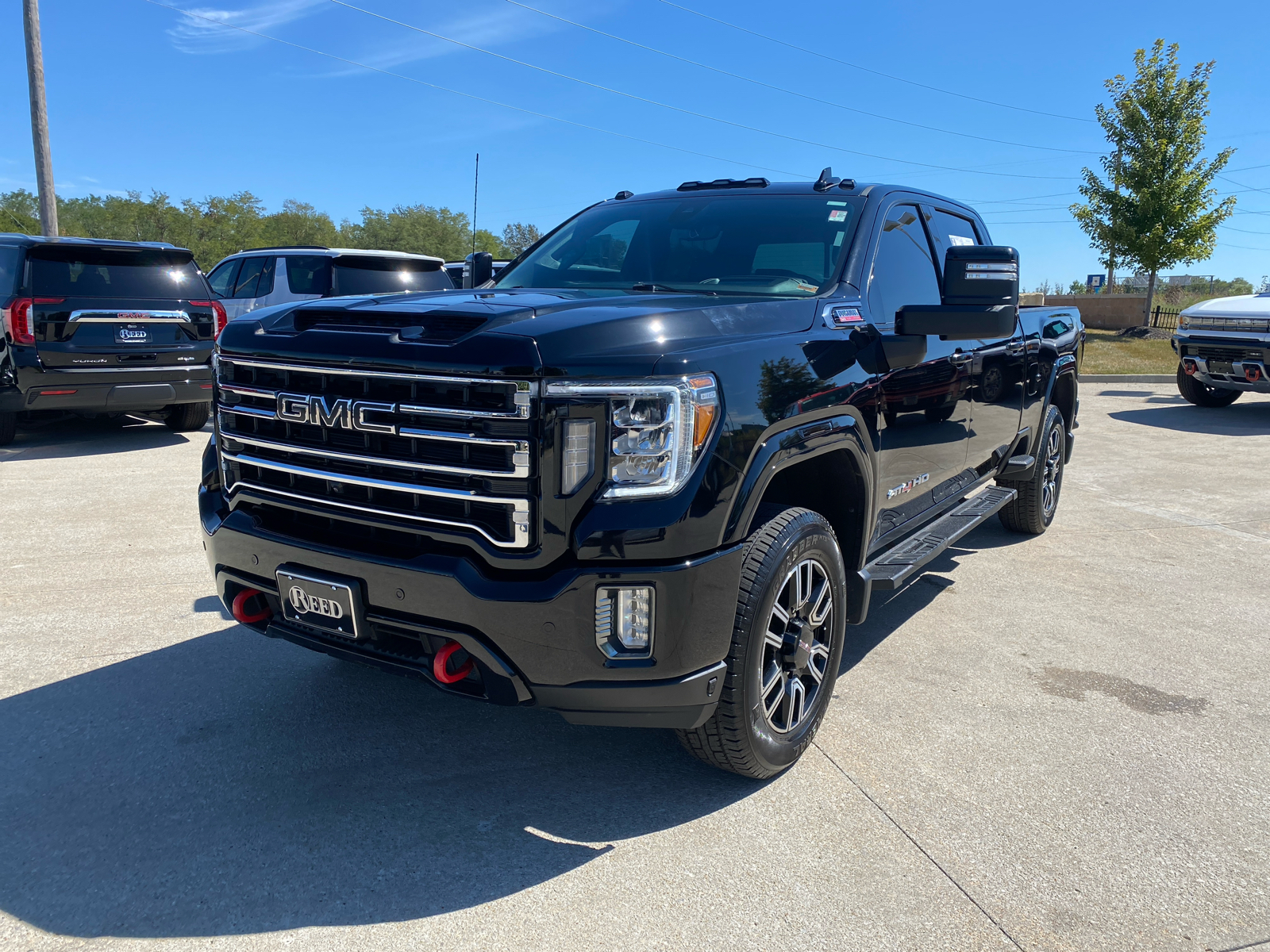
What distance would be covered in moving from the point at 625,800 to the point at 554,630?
32.3 inches

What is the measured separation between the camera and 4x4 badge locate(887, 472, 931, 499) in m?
3.81

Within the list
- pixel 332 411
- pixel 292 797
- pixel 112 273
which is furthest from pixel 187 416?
pixel 332 411

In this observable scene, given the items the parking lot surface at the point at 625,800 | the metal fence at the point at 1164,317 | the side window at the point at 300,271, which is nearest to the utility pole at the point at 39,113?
the side window at the point at 300,271

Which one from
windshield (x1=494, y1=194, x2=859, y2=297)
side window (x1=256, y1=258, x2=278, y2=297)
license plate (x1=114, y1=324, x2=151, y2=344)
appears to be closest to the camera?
windshield (x1=494, y1=194, x2=859, y2=297)

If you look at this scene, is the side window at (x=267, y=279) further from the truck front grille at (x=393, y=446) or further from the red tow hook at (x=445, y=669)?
the red tow hook at (x=445, y=669)

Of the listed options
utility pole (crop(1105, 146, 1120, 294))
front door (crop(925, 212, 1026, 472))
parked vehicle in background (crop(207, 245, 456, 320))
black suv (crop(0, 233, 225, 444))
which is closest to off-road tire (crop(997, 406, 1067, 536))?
front door (crop(925, 212, 1026, 472))

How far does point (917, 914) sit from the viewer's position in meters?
2.45

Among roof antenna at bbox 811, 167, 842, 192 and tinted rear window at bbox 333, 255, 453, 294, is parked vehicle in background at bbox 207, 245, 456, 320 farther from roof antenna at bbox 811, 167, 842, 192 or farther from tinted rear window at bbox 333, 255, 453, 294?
roof antenna at bbox 811, 167, 842, 192

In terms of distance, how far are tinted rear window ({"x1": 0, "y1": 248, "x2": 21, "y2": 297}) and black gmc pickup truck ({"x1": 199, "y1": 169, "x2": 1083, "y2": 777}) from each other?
6.74 meters

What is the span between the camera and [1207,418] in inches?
496

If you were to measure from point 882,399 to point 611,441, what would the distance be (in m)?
1.49

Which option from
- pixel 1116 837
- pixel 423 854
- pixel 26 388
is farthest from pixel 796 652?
pixel 26 388

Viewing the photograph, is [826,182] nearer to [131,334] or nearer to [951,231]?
[951,231]

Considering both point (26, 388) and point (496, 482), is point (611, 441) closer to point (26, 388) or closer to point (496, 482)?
point (496, 482)
